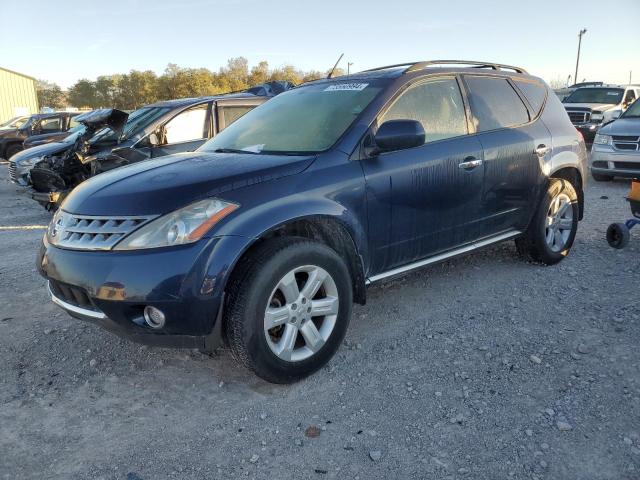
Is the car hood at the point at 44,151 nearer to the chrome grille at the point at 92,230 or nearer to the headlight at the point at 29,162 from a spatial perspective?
the headlight at the point at 29,162

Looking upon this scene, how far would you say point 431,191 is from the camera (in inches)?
138

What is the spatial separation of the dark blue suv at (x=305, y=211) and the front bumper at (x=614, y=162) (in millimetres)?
5114

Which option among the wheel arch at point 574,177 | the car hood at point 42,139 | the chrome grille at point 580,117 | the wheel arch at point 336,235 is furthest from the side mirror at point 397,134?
the chrome grille at point 580,117

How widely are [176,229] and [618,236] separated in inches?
173

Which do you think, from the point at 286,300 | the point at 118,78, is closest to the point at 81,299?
the point at 286,300

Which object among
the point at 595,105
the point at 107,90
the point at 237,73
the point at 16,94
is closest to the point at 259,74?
the point at 237,73

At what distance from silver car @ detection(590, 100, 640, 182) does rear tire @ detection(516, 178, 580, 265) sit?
4799mm

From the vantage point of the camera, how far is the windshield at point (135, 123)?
7.02 metres

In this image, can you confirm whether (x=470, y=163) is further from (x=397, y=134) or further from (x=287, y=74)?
(x=287, y=74)

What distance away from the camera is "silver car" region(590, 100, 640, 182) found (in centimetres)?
853

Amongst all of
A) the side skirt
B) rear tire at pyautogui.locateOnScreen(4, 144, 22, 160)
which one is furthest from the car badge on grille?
rear tire at pyautogui.locateOnScreen(4, 144, 22, 160)

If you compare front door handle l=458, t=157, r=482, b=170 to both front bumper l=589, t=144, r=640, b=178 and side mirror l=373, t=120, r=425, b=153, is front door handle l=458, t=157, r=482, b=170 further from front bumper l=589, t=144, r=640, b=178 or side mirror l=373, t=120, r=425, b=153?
front bumper l=589, t=144, r=640, b=178

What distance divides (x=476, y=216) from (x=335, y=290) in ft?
4.93

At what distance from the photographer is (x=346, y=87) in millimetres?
3684
